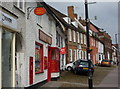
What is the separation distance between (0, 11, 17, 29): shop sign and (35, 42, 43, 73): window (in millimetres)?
3353

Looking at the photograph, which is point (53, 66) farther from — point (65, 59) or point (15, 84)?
point (65, 59)

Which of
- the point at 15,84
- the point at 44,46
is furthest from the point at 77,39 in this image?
the point at 15,84

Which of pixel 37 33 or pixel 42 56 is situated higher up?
pixel 37 33

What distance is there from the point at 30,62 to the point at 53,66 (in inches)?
209

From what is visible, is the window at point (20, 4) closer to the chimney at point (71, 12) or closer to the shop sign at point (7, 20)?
the shop sign at point (7, 20)

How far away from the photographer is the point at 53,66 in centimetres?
1560

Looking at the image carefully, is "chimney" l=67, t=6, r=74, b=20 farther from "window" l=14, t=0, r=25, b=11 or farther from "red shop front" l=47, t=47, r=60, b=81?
"window" l=14, t=0, r=25, b=11

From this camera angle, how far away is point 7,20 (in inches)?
307

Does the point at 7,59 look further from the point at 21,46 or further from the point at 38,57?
the point at 38,57

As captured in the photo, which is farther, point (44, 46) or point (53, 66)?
point (53, 66)

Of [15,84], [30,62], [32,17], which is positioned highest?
[32,17]

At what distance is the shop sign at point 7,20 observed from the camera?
24.2 ft

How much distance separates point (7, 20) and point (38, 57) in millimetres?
4786

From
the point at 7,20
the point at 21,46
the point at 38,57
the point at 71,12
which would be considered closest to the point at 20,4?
the point at 21,46
